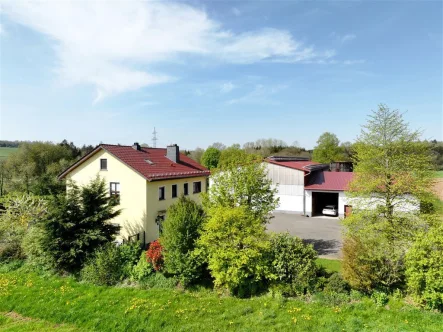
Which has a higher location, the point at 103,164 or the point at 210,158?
the point at 210,158

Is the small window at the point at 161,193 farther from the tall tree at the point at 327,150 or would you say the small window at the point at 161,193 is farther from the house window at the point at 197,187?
the tall tree at the point at 327,150

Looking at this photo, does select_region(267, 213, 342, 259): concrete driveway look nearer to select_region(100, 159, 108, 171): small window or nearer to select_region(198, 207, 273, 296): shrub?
select_region(198, 207, 273, 296): shrub

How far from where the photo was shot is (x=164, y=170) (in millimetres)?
22500

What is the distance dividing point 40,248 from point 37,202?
6.56 meters

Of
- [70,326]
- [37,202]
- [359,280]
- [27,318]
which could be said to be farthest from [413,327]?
[37,202]

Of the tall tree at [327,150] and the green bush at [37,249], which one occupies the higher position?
the tall tree at [327,150]

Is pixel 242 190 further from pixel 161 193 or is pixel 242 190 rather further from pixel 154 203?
pixel 161 193

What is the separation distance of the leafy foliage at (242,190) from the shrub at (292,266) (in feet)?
7.67

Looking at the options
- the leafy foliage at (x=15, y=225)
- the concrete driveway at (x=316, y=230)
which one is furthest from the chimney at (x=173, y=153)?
the leafy foliage at (x=15, y=225)

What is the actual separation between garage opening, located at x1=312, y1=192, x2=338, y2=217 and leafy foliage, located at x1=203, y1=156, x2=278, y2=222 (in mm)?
16349

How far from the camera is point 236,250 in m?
12.8

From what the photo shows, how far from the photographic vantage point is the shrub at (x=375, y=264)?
1184cm

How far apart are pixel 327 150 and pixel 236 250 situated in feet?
180

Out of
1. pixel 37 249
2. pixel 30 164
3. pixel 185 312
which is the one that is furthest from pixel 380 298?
pixel 30 164
